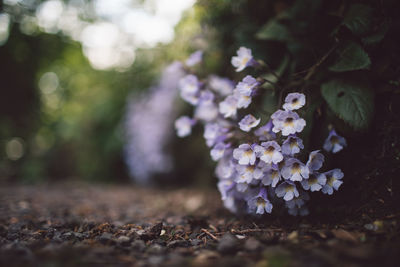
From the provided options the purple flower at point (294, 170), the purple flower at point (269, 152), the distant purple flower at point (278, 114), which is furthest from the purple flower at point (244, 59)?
the purple flower at point (294, 170)

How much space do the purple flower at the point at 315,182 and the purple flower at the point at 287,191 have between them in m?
0.05

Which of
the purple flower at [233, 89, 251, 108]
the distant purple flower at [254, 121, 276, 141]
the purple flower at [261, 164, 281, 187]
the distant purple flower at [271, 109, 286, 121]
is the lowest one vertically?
the purple flower at [261, 164, 281, 187]

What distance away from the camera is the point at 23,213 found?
209 cm

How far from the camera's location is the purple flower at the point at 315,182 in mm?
1346

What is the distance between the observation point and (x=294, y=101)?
139 cm

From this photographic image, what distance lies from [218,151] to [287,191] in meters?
0.43

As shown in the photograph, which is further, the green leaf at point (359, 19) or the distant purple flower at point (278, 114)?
the green leaf at point (359, 19)

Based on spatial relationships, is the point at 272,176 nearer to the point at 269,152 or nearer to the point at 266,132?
the point at 269,152

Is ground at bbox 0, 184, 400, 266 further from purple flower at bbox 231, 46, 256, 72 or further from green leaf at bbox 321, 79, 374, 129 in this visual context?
purple flower at bbox 231, 46, 256, 72

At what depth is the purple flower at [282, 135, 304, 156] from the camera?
1.34 meters

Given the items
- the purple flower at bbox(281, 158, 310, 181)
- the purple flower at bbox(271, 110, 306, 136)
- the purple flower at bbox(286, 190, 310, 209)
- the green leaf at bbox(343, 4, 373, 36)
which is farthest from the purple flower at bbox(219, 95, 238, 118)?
the green leaf at bbox(343, 4, 373, 36)

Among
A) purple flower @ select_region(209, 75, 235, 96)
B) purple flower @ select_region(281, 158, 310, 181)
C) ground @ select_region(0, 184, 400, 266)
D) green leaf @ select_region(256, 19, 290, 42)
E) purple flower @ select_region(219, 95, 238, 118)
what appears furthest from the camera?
purple flower @ select_region(209, 75, 235, 96)

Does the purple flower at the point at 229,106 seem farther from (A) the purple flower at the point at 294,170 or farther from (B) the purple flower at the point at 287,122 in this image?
(A) the purple flower at the point at 294,170

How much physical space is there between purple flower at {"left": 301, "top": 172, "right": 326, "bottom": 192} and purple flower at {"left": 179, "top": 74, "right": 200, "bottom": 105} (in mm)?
845
